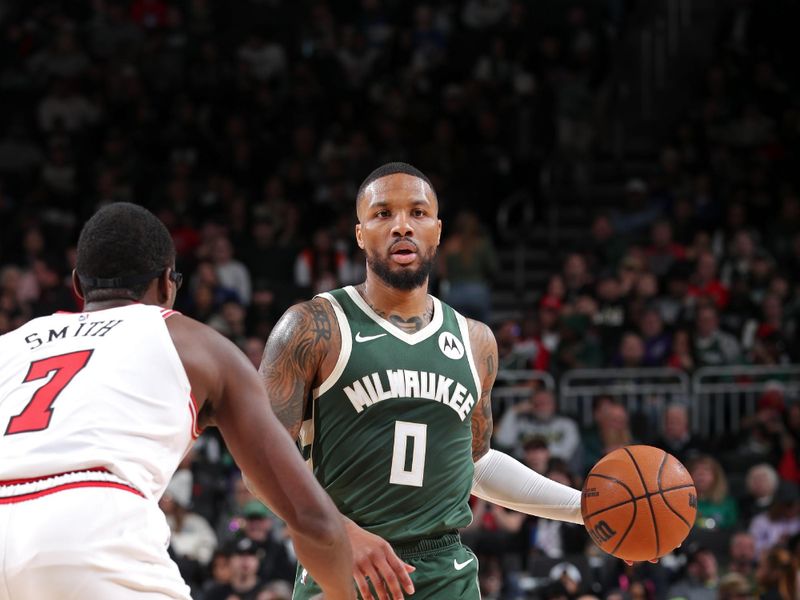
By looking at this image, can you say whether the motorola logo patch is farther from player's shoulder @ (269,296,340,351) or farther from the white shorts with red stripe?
the white shorts with red stripe

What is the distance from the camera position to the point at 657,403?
1291cm

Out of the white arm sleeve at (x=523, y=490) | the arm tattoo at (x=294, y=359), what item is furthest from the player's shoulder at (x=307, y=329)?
the white arm sleeve at (x=523, y=490)

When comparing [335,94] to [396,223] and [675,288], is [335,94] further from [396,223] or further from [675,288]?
[396,223]

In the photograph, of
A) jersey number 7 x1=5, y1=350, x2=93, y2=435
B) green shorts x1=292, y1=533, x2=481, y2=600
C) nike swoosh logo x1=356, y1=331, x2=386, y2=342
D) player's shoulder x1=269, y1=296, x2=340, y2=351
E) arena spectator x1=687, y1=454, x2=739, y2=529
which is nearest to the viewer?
jersey number 7 x1=5, y1=350, x2=93, y2=435

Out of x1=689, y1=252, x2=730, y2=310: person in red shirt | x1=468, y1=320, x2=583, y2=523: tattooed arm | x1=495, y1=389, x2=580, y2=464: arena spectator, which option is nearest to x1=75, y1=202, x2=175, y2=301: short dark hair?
x1=468, y1=320, x2=583, y2=523: tattooed arm

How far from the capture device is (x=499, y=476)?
→ 568 centimetres

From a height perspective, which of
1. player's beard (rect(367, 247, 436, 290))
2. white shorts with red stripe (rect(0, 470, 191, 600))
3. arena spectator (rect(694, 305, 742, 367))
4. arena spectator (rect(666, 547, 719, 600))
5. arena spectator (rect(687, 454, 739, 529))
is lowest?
arena spectator (rect(666, 547, 719, 600))

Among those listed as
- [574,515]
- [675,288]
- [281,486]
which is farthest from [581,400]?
[281,486]

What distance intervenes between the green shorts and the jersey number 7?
181 cm

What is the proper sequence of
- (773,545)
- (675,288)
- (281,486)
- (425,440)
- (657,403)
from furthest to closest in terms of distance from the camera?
(675,288), (657,403), (773,545), (425,440), (281,486)

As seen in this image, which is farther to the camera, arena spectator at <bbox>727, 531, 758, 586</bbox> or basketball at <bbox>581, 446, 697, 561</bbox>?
arena spectator at <bbox>727, 531, 758, 586</bbox>

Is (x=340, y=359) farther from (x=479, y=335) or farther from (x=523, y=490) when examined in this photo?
(x=523, y=490)

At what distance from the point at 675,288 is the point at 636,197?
2.47m

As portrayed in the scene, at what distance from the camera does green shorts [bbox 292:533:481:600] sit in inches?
201
